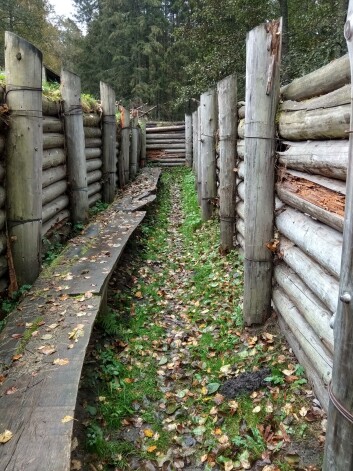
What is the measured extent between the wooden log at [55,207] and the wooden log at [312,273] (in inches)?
146

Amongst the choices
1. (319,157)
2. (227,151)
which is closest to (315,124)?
(319,157)

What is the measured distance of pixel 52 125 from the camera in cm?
641

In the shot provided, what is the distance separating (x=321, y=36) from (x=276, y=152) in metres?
13.5

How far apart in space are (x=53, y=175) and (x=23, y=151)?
6.54 feet

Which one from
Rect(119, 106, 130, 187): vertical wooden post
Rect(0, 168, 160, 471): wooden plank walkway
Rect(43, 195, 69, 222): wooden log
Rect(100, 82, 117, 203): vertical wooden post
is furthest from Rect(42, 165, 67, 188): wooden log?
Rect(119, 106, 130, 187): vertical wooden post

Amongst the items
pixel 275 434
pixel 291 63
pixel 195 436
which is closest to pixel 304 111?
pixel 275 434

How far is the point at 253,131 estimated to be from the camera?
12.9 feet

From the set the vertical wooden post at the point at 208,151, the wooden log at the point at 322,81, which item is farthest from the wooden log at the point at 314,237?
the vertical wooden post at the point at 208,151

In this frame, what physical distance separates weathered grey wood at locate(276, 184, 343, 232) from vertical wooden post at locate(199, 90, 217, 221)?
14.2 feet

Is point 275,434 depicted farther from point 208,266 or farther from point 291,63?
point 291,63

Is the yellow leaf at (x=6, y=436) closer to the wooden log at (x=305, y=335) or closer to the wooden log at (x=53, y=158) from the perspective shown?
the wooden log at (x=305, y=335)

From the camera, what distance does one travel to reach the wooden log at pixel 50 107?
241 inches

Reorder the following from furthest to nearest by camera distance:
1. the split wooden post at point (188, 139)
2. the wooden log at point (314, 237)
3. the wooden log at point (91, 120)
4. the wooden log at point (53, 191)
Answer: the split wooden post at point (188, 139), the wooden log at point (91, 120), the wooden log at point (53, 191), the wooden log at point (314, 237)

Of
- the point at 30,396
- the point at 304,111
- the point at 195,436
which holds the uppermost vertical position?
the point at 304,111
